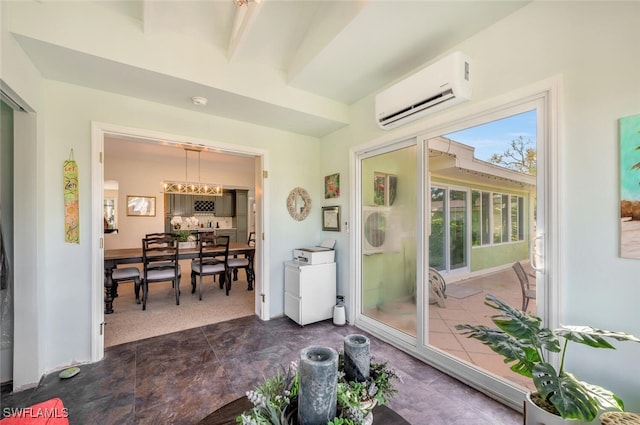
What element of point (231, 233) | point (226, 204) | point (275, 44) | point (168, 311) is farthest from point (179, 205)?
point (275, 44)

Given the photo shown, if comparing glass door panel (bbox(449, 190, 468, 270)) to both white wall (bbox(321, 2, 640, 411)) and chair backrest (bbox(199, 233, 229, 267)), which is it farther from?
chair backrest (bbox(199, 233, 229, 267))

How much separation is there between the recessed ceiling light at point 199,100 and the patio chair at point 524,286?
9.73ft

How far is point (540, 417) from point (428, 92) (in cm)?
205

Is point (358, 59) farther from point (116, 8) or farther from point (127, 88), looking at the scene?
point (127, 88)

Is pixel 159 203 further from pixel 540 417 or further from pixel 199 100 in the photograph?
pixel 540 417

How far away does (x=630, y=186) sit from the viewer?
1.32 metres

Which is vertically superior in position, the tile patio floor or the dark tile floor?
the tile patio floor

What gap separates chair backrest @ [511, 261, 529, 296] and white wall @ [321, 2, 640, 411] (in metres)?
0.26

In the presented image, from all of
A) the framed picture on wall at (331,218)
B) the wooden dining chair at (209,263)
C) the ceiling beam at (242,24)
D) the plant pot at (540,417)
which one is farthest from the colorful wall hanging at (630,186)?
the wooden dining chair at (209,263)

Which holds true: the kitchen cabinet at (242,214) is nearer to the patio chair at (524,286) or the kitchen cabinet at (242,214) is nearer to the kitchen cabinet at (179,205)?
the kitchen cabinet at (179,205)

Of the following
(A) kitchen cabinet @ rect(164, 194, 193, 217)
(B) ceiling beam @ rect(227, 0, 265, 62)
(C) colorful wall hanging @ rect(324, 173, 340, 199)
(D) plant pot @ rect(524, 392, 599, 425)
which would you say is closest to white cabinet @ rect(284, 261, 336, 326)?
(C) colorful wall hanging @ rect(324, 173, 340, 199)

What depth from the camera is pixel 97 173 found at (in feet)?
7.64

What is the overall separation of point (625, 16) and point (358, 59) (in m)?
1.55

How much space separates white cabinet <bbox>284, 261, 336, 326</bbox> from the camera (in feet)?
9.88
